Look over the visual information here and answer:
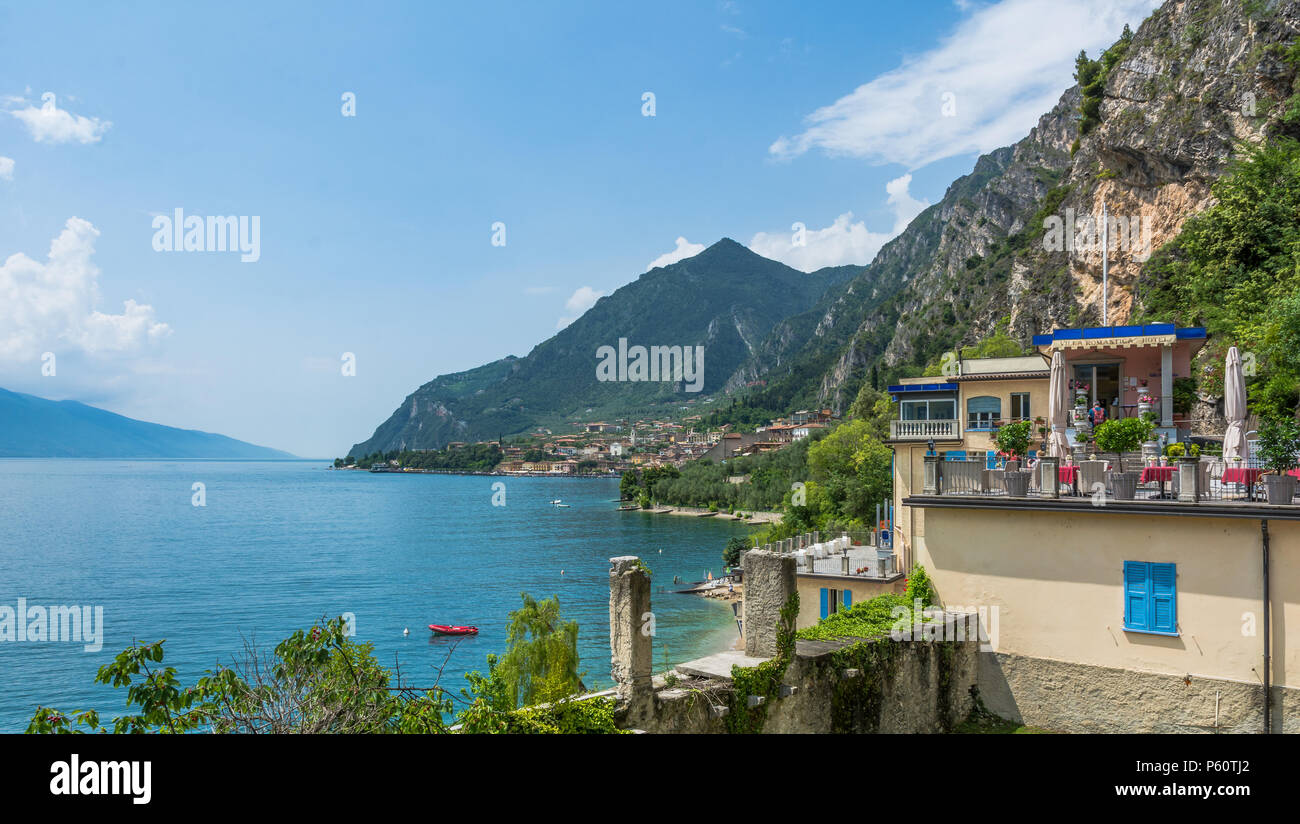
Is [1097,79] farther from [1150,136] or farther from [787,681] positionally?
[787,681]

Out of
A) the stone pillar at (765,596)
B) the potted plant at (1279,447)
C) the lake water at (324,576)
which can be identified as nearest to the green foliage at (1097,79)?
the lake water at (324,576)

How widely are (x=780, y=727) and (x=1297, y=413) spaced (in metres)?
19.1

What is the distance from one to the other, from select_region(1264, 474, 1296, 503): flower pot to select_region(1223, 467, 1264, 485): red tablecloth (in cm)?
50

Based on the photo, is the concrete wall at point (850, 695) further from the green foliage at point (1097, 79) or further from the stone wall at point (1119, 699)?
the green foliage at point (1097, 79)

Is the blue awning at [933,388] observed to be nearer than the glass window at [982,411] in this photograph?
No

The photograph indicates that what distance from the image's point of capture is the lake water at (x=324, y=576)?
39.3 m

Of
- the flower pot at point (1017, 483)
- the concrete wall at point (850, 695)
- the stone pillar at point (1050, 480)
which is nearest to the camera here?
the concrete wall at point (850, 695)

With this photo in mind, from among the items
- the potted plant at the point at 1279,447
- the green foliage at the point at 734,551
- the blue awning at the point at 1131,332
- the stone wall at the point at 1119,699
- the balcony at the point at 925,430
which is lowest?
the green foliage at the point at 734,551

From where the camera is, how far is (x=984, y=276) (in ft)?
311

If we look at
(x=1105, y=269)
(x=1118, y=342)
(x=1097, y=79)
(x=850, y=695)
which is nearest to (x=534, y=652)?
(x=850, y=695)

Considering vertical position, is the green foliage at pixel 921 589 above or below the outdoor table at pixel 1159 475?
below

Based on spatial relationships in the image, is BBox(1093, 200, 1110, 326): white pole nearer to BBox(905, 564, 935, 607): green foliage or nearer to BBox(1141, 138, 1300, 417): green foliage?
BBox(1141, 138, 1300, 417): green foliage

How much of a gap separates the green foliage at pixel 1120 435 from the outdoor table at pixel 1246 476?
3.94 m
